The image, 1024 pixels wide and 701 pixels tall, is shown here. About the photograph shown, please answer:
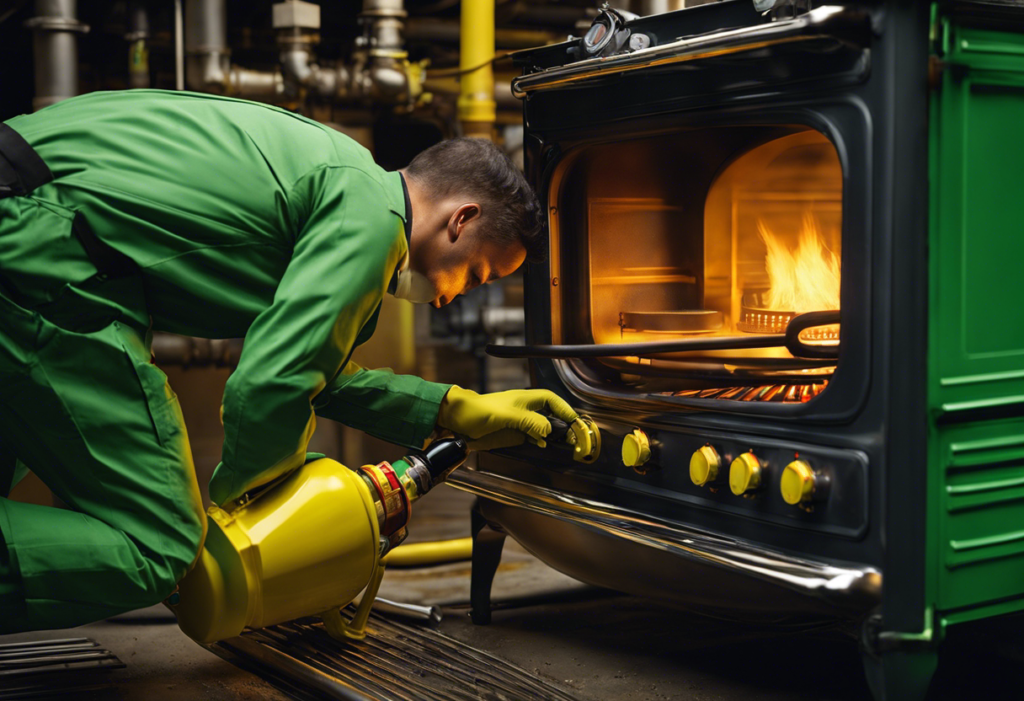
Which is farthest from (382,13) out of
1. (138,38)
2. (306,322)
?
(306,322)

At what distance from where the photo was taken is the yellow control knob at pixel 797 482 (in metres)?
1.76

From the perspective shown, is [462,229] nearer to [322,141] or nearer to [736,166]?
[322,141]

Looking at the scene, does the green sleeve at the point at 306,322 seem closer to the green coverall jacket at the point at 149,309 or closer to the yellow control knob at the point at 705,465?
the green coverall jacket at the point at 149,309

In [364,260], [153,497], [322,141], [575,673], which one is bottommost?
[575,673]

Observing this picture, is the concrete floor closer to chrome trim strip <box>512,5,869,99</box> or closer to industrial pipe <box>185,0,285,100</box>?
chrome trim strip <box>512,5,869,99</box>

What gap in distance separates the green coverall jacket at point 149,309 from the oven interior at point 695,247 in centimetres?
63

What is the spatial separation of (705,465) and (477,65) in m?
2.13

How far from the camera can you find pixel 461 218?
80.8 inches

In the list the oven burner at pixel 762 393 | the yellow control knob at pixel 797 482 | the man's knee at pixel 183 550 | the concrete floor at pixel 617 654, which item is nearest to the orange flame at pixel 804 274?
the oven burner at pixel 762 393

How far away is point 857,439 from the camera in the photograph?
1714 mm

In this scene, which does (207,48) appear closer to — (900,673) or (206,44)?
(206,44)

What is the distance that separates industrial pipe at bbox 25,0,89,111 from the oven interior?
2010 mm

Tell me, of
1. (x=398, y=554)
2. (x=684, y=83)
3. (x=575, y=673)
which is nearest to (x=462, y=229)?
(x=684, y=83)

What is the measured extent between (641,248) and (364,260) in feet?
3.01
